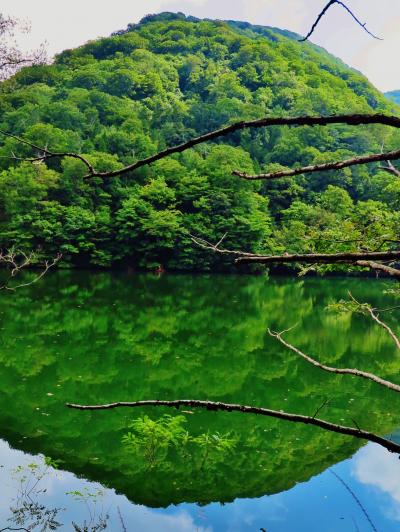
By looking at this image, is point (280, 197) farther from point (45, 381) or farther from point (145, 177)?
point (45, 381)

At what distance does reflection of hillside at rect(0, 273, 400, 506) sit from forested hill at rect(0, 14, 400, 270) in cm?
481

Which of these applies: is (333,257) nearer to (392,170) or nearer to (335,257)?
(335,257)

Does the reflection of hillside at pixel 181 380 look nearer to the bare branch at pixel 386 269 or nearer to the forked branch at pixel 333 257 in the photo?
the bare branch at pixel 386 269

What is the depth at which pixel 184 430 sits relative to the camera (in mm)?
6773

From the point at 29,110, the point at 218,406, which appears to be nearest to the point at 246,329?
the point at 218,406

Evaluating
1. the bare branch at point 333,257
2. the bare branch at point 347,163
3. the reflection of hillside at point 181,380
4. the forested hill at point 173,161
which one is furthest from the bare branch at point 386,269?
the forested hill at point 173,161

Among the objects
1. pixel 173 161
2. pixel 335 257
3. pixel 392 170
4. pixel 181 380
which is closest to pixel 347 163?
pixel 335 257

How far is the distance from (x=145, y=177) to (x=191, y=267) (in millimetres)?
7265

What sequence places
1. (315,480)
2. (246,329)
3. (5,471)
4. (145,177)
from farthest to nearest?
(145,177) → (246,329) → (315,480) → (5,471)

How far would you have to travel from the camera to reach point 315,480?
253 inches

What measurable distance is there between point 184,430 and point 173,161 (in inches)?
1169

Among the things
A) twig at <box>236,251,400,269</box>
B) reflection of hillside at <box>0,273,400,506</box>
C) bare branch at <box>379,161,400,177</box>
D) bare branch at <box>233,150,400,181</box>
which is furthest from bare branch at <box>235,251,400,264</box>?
reflection of hillside at <box>0,273,400,506</box>

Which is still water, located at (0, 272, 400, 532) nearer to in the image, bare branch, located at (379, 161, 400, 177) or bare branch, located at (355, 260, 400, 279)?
bare branch, located at (355, 260, 400, 279)

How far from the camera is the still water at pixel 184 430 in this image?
546cm
